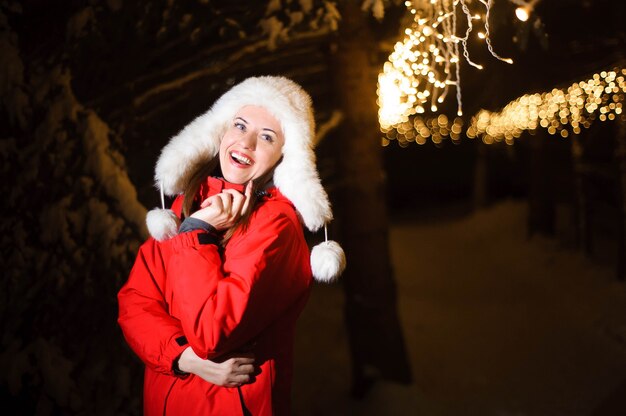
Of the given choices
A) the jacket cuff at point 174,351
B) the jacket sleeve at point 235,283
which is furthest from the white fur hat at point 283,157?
the jacket cuff at point 174,351

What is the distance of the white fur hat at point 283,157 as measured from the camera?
2.05 m

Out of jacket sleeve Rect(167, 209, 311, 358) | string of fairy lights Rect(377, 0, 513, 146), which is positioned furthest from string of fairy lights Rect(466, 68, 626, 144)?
jacket sleeve Rect(167, 209, 311, 358)

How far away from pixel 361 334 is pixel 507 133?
11.8m

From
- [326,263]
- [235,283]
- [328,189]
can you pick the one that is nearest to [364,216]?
[328,189]

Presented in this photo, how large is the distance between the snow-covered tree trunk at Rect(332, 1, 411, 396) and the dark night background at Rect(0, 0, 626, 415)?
0.02 meters

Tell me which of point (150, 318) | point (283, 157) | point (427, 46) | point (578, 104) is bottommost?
point (150, 318)

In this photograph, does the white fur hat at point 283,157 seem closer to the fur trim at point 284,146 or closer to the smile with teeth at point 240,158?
the fur trim at point 284,146

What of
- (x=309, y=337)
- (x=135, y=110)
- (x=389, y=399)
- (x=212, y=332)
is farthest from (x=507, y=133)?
(x=212, y=332)

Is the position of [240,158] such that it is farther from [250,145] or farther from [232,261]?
[232,261]

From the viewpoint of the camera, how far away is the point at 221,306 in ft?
5.67

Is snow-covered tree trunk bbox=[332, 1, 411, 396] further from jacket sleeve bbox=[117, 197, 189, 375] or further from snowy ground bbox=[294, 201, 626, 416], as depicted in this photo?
jacket sleeve bbox=[117, 197, 189, 375]

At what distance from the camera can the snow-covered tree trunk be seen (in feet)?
13.5

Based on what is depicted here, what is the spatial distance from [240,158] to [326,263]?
611mm

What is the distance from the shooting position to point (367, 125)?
165 inches
